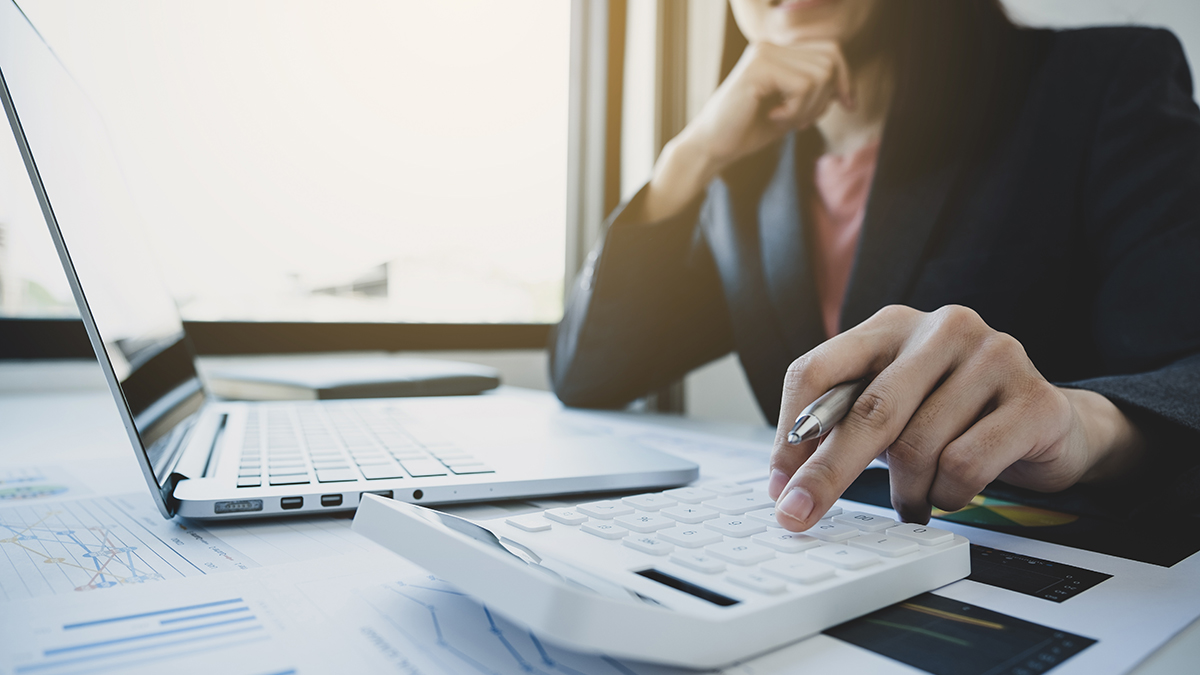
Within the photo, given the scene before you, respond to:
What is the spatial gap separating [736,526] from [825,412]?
80mm

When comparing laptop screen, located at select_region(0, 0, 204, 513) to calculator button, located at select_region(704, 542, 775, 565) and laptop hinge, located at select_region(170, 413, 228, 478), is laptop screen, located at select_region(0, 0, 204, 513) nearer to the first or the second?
laptop hinge, located at select_region(170, 413, 228, 478)

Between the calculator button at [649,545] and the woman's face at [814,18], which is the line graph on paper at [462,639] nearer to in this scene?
the calculator button at [649,545]

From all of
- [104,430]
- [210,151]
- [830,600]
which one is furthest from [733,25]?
[830,600]

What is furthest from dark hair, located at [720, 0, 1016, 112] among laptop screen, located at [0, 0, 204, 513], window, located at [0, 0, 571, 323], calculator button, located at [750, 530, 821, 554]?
laptop screen, located at [0, 0, 204, 513]

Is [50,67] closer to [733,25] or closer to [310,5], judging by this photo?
[310,5]

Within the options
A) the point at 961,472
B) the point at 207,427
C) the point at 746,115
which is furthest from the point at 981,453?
the point at 746,115

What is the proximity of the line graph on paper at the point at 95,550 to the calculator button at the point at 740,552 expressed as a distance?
0.22 meters

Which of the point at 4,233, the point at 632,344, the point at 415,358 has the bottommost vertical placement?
the point at 415,358

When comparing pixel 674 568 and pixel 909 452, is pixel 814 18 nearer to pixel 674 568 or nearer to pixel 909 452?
pixel 909 452

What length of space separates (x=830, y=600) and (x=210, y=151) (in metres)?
1.28

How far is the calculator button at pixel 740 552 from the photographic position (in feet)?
0.86

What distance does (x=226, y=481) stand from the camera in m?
0.41

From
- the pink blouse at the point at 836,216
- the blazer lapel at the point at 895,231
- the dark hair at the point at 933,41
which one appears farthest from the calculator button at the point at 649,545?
the dark hair at the point at 933,41

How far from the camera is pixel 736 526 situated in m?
0.31
